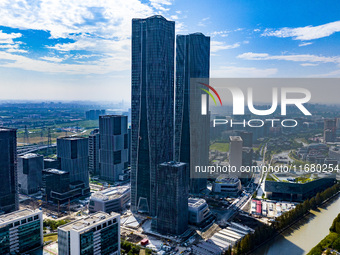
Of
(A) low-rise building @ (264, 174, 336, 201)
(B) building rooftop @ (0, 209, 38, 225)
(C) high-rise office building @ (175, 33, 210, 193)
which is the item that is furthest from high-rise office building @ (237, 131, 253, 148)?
(B) building rooftop @ (0, 209, 38, 225)

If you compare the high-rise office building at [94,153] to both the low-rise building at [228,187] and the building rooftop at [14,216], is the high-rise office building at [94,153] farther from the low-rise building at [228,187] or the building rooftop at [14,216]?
the building rooftop at [14,216]

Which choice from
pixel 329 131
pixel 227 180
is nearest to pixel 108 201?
pixel 227 180

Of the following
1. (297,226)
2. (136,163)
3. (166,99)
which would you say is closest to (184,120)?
(166,99)

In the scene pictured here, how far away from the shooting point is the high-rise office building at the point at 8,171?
13219 millimetres

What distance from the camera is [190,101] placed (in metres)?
17.1

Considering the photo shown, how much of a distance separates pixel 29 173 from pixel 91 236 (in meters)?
10.3

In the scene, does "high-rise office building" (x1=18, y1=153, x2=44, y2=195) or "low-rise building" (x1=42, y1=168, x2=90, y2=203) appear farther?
"high-rise office building" (x1=18, y1=153, x2=44, y2=195)

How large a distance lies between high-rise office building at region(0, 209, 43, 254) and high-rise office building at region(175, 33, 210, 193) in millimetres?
8840

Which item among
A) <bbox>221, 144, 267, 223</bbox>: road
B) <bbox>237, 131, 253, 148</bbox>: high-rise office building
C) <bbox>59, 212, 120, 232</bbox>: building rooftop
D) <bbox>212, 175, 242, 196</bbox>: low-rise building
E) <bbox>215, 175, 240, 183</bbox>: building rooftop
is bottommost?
<bbox>221, 144, 267, 223</bbox>: road

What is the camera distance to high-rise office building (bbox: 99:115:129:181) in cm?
2012

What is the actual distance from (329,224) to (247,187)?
6.17 m

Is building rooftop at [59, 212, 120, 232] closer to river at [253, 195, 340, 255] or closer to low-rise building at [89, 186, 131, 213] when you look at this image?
low-rise building at [89, 186, 131, 213]

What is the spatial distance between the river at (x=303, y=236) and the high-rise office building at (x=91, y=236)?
5.53 meters

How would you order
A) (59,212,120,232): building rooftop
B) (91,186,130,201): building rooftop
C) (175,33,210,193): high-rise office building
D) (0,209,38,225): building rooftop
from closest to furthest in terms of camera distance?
(59,212,120,232): building rooftop → (0,209,38,225): building rooftop → (91,186,130,201): building rooftop → (175,33,210,193): high-rise office building
